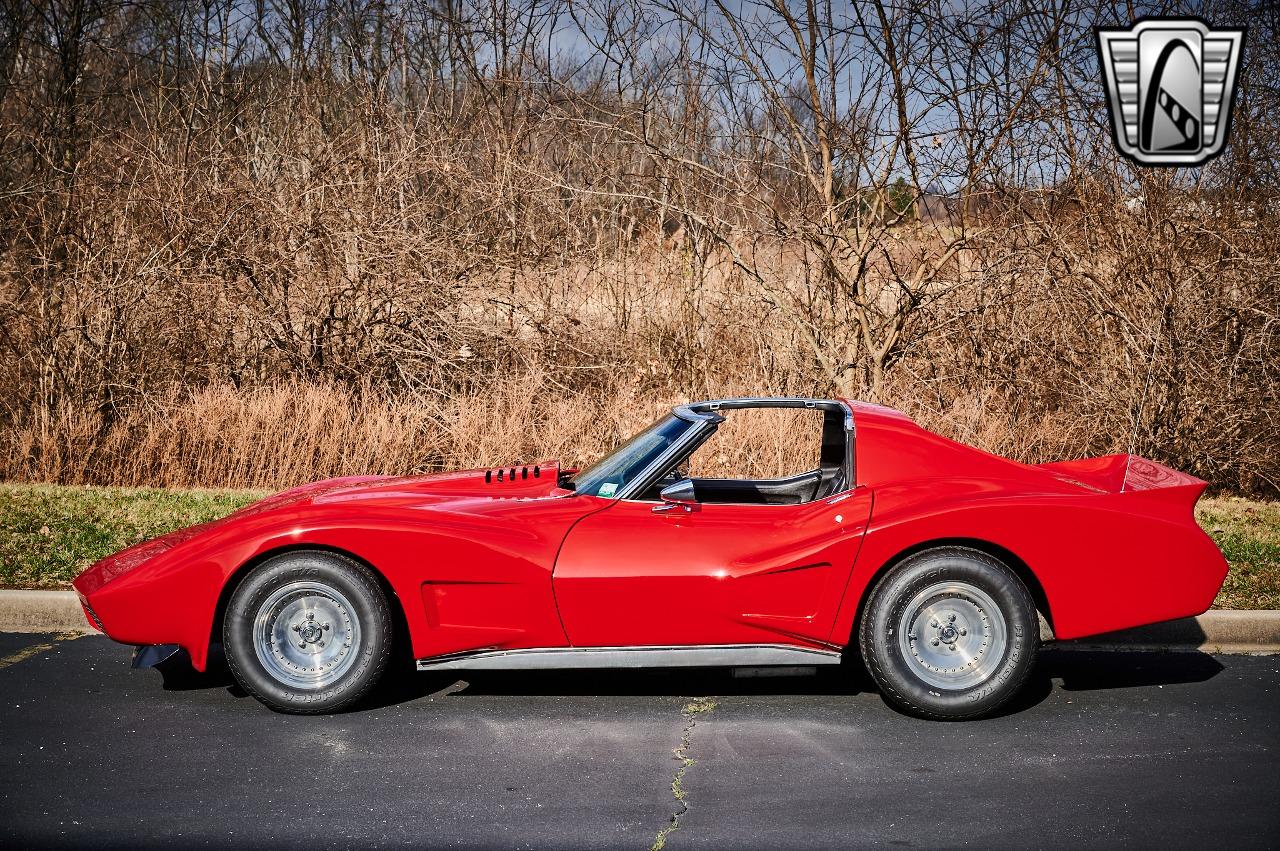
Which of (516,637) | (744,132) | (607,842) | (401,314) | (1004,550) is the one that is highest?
(744,132)

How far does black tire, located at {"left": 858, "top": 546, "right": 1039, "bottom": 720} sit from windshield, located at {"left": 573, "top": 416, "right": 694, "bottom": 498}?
3.56 feet

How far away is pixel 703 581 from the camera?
4656mm

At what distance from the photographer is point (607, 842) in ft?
11.5

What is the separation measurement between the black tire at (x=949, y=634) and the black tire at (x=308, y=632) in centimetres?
199

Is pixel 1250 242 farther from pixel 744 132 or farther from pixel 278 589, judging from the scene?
pixel 278 589

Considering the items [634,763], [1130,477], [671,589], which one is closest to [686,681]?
[671,589]

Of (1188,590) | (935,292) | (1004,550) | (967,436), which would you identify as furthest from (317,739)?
(935,292)

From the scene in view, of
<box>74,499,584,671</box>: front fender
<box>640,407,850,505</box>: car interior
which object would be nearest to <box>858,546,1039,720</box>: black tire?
<box>640,407,850,505</box>: car interior

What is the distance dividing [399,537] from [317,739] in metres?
0.83

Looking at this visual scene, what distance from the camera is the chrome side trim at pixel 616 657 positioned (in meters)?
4.70

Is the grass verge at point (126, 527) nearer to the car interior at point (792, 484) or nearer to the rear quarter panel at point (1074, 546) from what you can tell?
the rear quarter panel at point (1074, 546)

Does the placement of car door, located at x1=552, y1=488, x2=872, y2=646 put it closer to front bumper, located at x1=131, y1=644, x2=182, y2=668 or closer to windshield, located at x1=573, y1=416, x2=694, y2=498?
windshield, located at x1=573, y1=416, x2=694, y2=498

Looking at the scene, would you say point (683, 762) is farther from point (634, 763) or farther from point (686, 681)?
point (686, 681)

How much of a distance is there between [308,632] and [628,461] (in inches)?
59.8
